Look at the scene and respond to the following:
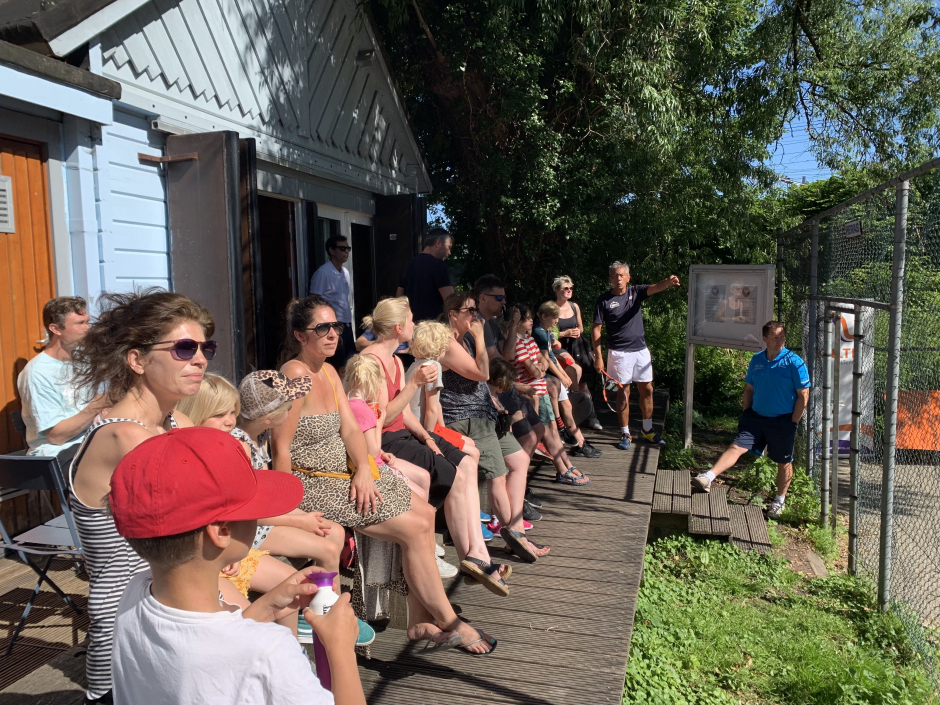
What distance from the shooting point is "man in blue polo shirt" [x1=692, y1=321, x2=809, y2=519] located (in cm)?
646

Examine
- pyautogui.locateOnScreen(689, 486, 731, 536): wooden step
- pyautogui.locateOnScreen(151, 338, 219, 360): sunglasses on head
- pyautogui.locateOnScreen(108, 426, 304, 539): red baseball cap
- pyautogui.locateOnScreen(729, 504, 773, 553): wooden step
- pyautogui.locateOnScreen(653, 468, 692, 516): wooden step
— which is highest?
pyautogui.locateOnScreen(151, 338, 219, 360): sunglasses on head

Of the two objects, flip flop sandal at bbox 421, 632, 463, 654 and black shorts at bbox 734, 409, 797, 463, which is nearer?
flip flop sandal at bbox 421, 632, 463, 654

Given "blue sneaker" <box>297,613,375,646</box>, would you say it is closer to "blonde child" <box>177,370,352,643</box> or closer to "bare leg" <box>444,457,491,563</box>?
"blonde child" <box>177,370,352,643</box>

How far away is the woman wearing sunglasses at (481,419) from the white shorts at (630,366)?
10.3 ft

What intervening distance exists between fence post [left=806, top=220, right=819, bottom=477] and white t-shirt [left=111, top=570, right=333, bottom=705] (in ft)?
21.2

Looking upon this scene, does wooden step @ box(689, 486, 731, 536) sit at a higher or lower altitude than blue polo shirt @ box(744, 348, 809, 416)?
lower

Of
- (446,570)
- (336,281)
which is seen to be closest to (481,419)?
(446,570)

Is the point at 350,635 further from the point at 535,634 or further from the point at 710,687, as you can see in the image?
the point at 710,687

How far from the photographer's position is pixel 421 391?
442 centimetres

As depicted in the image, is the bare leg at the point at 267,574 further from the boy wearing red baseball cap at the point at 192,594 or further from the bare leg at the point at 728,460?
the bare leg at the point at 728,460

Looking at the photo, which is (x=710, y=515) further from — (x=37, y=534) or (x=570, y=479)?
(x=37, y=534)

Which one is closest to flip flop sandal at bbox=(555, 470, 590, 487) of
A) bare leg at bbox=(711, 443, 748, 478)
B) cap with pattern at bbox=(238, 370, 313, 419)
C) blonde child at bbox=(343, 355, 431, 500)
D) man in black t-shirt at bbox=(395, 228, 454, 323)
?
bare leg at bbox=(711, 443, 748, 478)

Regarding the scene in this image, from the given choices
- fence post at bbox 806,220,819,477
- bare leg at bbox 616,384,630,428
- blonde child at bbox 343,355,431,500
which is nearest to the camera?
blonde child at bbox 343,355,431,500

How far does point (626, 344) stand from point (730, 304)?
1164mm
